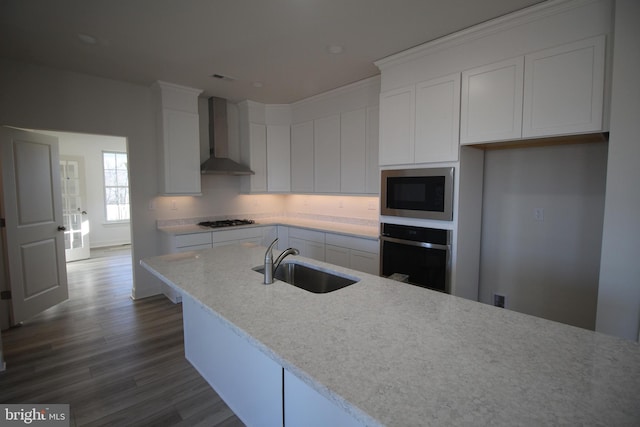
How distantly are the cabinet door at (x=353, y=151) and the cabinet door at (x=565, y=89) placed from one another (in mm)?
1840

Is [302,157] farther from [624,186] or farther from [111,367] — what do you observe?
[624,186]

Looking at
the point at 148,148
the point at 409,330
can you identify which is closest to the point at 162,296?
the point at 148,148

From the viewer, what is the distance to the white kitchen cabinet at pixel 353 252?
11.4 ft

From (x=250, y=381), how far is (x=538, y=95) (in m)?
2.68

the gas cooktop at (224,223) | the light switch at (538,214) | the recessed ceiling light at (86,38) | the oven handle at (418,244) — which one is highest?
the recessed ceiling light at (86,38)

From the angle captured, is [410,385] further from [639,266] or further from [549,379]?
[639,266]

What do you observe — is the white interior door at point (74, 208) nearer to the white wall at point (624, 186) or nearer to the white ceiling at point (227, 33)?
the white ceiling at point (227, 33)

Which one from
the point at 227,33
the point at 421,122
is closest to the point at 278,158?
the point at 227,33

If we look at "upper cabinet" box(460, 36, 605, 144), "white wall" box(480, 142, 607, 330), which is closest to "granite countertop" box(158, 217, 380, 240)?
"white wall" box(480, 142, 607, 330)

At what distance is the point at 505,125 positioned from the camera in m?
2.33

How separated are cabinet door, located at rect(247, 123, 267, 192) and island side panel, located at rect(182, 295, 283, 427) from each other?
9.01ft

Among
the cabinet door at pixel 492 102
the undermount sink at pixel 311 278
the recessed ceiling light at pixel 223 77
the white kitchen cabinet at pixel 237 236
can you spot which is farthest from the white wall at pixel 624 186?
the white kitchen cabinet at pixel 237 236

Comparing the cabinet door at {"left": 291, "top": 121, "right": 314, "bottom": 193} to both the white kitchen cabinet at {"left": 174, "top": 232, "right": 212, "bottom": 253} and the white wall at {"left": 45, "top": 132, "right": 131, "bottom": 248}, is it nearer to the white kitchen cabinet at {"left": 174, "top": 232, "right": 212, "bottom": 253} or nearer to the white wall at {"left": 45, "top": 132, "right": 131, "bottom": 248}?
the white kitchen cabinet at {"left": 174, "top": 232, "right": 212, "bottom": 253}

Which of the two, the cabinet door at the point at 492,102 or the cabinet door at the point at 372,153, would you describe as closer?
the cabinet door at the point at 492,102
